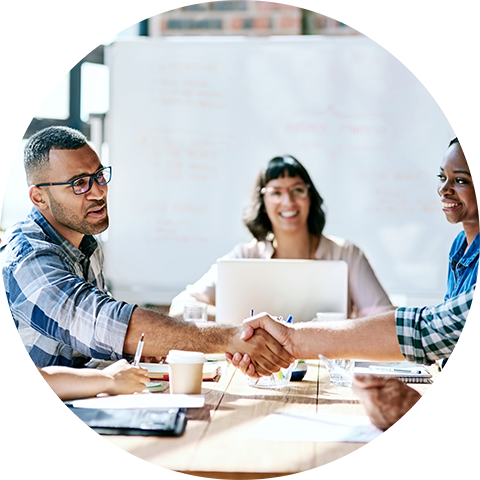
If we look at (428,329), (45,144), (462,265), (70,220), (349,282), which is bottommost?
(349,282)

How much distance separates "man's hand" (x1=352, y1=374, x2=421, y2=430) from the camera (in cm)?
130

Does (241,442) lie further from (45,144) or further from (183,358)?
(45,144)

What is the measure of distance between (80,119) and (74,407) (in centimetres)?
229

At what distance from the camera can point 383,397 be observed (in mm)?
1345

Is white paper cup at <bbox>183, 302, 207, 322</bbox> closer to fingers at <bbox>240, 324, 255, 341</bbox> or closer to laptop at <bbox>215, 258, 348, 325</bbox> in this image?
laptop at <bbox>215, 258, 348, 325</bbox>

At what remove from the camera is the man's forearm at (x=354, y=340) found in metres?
1.58

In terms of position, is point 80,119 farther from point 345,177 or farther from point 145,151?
point 345,177

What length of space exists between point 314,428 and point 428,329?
0.46 meters

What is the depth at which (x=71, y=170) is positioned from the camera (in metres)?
1.71

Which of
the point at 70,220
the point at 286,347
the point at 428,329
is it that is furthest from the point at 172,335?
the point at 428,329

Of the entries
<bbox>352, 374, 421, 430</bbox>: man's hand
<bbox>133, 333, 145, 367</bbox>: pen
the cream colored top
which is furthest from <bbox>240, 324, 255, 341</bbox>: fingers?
the cream colored top

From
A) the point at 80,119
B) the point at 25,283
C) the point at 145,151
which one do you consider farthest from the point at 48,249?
the point at 145,151

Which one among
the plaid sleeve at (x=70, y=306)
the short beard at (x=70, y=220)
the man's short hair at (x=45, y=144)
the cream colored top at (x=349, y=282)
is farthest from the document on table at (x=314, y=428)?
the cream colored top at (x=349, y=282)

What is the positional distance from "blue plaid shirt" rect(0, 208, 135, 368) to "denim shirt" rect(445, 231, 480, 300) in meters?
0.99
